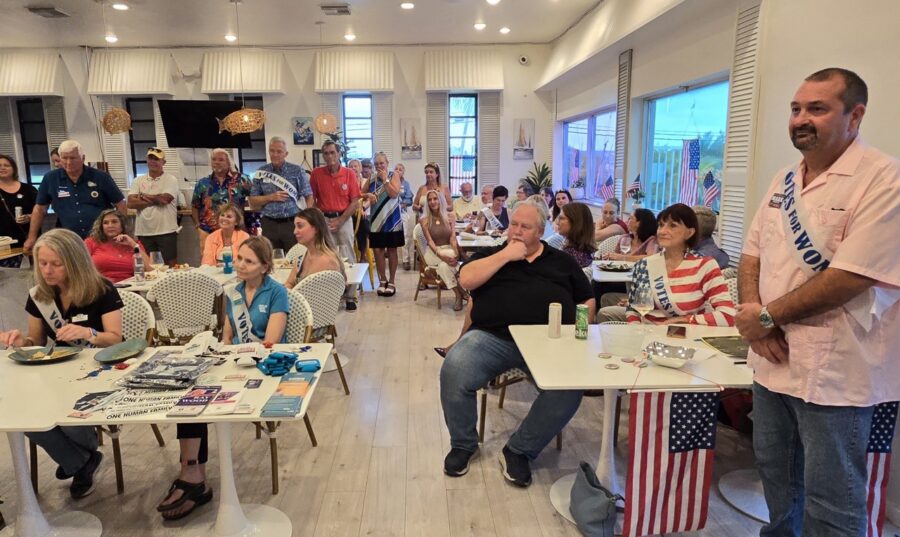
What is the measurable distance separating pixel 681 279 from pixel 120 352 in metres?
2.51

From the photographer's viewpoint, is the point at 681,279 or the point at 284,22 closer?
the point at 681,279

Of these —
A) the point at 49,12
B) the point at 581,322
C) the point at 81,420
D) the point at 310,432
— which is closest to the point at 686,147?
the point at 581,322

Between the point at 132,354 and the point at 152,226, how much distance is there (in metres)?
3.97

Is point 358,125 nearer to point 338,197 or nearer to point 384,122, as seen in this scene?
point 384,122

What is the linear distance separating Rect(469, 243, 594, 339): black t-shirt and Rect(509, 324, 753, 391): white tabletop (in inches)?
13.6

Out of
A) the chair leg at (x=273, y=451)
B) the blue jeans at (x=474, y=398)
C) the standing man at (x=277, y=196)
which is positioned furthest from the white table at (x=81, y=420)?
the standing man at (x=277, y=196)

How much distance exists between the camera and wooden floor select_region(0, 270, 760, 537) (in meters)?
2.44

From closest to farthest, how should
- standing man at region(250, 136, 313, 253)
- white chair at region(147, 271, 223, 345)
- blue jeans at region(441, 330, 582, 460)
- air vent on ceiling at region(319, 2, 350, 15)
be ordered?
blue jeans at region(441, 330, 582, 460), white chair at region(147, 271, 223, 345), standing man at region(250, 136, 313, 253), air vent on ceiling at region(319, 2, 350, 15)

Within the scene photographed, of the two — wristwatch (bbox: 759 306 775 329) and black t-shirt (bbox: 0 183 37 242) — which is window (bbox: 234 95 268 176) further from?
wristwatch (bbox: 759 306 775 329)

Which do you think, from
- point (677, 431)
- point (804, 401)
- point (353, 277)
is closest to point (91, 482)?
point (353, 277)

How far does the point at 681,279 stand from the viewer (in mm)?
2826

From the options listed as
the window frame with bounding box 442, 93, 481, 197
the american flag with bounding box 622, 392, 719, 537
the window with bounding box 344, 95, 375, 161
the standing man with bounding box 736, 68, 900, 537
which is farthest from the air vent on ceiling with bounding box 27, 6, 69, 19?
the standing man with bounding box 736, 68, 900, 537

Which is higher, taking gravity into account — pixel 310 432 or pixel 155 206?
pixel 155 206

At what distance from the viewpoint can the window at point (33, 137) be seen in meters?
9.98
